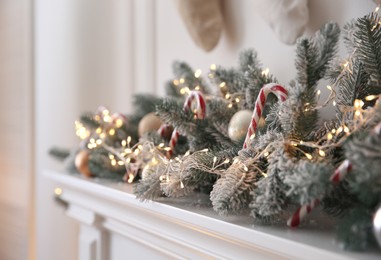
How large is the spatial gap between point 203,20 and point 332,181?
22.9 inches

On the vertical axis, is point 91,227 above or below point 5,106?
below

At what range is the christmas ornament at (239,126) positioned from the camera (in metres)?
0.58

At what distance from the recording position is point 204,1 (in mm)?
866

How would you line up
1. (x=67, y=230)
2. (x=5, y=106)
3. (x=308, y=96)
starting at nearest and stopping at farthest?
(x=308, y=96) → (x=67, y=230) → (x=5, y=106)

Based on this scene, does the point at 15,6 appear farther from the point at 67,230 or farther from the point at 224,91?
the point at 224,91

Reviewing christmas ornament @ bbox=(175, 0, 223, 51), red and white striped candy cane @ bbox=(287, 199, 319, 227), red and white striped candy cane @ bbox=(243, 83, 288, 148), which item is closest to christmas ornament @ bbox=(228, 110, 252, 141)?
red and white striped candy cane @ bbox=(243, 83, 288, 148)

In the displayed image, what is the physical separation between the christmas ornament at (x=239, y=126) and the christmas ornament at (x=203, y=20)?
13.4 inches

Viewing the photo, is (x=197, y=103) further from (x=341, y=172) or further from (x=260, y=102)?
(x=341, y=172)

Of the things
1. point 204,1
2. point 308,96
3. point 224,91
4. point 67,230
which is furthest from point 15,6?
point 308,96

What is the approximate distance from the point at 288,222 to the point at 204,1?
60 centimetres

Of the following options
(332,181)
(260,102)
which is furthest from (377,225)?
(260,102)

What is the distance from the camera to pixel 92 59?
141cm

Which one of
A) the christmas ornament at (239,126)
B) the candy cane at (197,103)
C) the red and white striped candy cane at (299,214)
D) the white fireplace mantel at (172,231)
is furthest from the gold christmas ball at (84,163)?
the red and white striped candy cane at (299,214)

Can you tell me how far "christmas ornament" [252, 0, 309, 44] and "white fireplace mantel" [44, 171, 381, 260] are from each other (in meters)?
0.34
